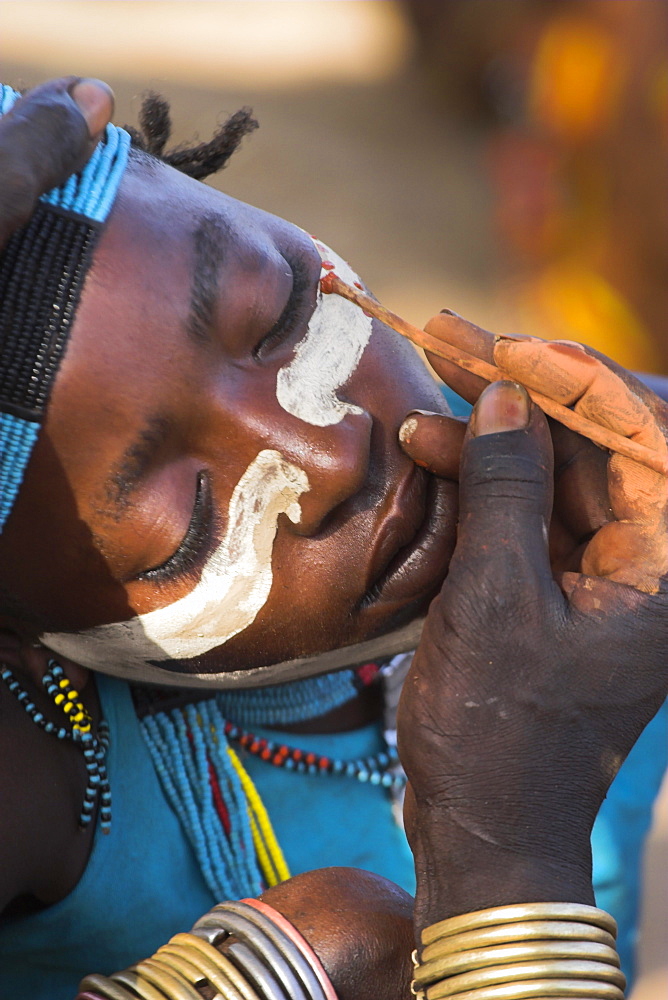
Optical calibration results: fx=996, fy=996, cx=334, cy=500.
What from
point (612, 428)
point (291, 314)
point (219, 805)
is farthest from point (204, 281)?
point (219, 805)

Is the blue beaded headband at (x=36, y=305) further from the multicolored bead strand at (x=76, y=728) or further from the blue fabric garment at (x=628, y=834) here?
the blue fabric garment at (x=628, y=834)

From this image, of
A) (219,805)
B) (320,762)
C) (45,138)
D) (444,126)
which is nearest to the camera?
(45,138)

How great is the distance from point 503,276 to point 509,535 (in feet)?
11.4

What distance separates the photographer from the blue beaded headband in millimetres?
1186

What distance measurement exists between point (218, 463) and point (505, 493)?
0.37 metres

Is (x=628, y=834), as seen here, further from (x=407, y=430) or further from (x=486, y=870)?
(x=407, y=430)

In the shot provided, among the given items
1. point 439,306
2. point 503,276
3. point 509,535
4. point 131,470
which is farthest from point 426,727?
point 503,276

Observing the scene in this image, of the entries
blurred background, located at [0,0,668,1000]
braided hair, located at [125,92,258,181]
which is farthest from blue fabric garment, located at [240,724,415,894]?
blurred background, located at [0,0,668,1000]

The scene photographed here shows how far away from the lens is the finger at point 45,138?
1.09 meters

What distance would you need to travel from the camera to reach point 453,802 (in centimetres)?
121

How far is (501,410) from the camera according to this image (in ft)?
4.06

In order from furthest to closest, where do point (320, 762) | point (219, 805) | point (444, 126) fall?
point (444, 126) < point (320, 762) < point (219, 805)

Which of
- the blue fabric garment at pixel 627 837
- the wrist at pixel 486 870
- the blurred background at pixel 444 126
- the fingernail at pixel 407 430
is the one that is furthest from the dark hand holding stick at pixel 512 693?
the blurred background at pixel 444 126

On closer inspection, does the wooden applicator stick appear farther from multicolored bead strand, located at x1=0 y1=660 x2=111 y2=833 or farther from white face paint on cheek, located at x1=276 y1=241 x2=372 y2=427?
multicolored bead strand, located at x1=0 y1=660 x2=111 y2=833
